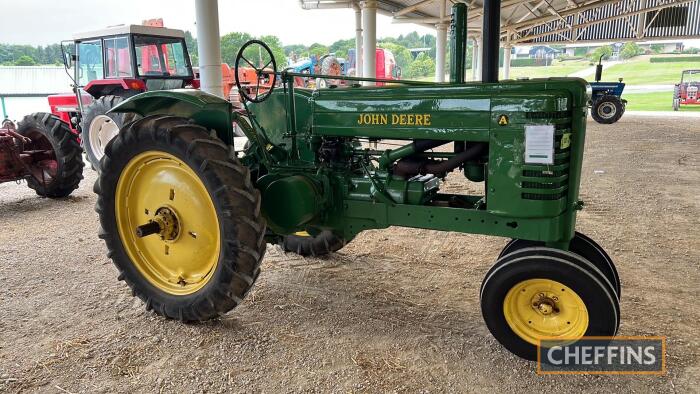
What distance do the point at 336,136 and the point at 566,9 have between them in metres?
17.9

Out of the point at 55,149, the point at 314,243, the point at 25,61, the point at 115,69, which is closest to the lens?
the point at 314,243

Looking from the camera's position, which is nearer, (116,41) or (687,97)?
(116,41)

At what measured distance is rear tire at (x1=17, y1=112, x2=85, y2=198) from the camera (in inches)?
226

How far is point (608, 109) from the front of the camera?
14789mm

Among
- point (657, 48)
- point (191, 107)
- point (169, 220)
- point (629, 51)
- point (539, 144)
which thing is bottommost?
point (169, 220)

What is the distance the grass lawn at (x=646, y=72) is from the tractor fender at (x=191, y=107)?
93.1 feet

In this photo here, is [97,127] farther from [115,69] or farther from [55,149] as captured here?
[55,149]

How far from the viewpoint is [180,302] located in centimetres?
284

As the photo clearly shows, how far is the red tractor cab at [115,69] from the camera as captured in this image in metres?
7.60

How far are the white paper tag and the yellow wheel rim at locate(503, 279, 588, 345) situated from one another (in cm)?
55

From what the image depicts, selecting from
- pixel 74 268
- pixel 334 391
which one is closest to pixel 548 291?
pixel 334 391

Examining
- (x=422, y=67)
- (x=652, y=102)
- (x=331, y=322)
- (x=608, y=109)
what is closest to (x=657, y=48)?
(x=422, y=67)

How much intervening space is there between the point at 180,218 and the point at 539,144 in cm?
192

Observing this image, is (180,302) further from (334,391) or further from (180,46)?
(180,46)
